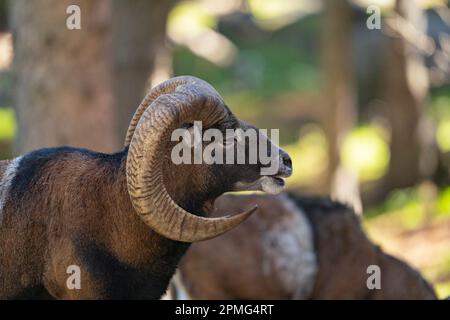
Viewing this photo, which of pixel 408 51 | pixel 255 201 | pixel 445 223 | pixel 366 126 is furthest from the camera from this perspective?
pixel 366 126

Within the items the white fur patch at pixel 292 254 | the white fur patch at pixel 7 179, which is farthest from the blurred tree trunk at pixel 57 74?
the white fur patch at pixel 7 179

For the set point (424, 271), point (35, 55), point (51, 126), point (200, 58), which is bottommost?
point (424, 271)

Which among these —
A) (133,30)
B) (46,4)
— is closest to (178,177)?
(46,4)

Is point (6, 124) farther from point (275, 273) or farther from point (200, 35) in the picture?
point (275, 273)

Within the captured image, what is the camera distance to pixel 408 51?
16.8m

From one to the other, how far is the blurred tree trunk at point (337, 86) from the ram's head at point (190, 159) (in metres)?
8.70

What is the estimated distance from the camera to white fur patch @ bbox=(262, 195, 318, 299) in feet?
33.3

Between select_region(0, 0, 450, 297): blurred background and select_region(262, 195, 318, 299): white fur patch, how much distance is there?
203 centimetres

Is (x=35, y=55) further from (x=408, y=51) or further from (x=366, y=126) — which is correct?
(x=366, y=126)

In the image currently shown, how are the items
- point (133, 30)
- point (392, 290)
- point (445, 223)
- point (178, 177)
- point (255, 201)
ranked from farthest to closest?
point (445, 223)
point (133, 30)
point (255, 201)
point (392, 290)
point (178, 177)

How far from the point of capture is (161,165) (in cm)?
684

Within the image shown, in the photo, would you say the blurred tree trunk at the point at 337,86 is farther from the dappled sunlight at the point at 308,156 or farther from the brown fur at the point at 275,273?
the brown fur at the point at 275,273

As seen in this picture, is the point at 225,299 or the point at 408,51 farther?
the point at 408,51

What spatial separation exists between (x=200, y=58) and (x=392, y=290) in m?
17.7
